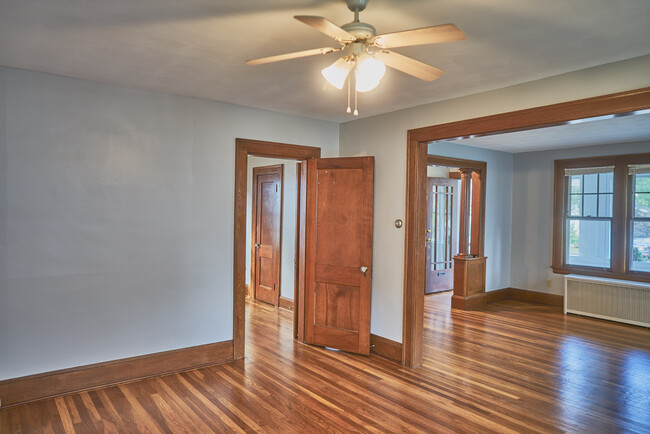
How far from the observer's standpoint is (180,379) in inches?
147

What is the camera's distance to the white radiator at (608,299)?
18.6 ft

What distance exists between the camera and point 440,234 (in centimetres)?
807

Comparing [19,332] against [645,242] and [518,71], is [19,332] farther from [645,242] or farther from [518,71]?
[645,242]

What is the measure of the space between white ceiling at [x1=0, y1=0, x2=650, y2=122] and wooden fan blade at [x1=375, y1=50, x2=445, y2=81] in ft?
0.83

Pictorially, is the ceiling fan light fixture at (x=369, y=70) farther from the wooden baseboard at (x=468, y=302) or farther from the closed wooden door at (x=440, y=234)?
the closed wooden door at (x=440, y=234)

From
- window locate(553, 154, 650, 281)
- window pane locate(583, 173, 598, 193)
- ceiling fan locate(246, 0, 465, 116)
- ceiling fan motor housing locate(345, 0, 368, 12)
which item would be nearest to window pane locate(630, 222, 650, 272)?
window locate(553, 154, 650, 281)

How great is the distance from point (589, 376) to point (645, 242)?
3203mm

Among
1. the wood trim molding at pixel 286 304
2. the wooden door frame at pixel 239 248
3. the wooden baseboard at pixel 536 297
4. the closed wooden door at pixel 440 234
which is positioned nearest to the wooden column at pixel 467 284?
the wooden baseboard at pixel 536 297

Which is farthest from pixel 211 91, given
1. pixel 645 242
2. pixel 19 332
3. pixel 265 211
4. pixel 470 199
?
pixel 645 242

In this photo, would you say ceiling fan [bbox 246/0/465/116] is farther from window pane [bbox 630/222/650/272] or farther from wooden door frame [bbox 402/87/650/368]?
window pane [bbox 630/222/650/272]

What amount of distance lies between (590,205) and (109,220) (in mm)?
6742

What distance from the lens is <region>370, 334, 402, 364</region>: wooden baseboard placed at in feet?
14.0

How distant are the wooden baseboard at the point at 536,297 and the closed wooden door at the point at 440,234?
1.23 m

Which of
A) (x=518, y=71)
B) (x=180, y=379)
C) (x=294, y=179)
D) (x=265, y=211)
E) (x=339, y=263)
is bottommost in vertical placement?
(x=180, y=379)
